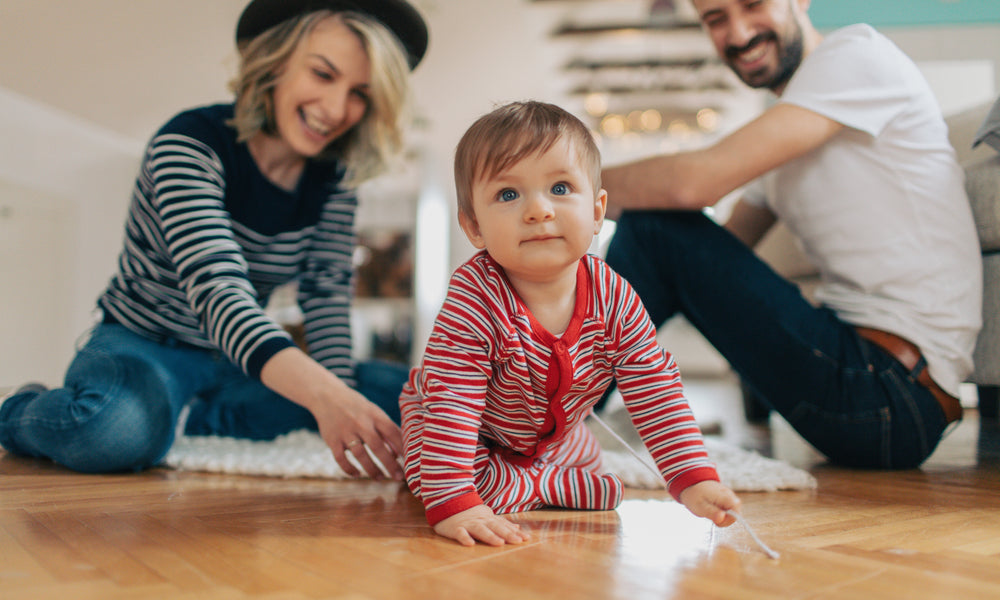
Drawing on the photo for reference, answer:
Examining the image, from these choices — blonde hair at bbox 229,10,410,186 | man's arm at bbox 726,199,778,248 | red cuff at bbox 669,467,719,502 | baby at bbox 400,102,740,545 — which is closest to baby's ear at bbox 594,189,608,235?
baby at bbox 400,102,740,545

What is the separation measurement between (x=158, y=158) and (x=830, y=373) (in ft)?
3.61

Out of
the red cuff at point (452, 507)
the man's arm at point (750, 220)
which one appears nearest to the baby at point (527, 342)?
the red cuff at point (452, 507)

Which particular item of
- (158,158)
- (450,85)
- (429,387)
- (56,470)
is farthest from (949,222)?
(450,85)

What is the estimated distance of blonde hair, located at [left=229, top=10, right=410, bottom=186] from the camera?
1.23 meters

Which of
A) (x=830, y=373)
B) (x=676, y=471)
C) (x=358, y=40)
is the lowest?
(x=676, y=471)

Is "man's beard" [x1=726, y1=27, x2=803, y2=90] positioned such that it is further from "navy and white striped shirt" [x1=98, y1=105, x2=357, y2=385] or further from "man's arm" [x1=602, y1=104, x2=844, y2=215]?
"navy and white striped shirt" [x1=98, y1=105, x2=357, y2=385]

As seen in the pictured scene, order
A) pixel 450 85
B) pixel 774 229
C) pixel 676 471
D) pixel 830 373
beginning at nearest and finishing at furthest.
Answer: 1. pixel 676 471
2. pixel 830 373
3. pixel 774 229
4. pixel 450 85

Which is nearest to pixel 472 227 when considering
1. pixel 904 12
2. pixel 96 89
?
pixel 904 12

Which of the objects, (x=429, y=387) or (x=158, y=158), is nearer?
(x=429, y=387)

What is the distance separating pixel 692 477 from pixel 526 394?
19cm

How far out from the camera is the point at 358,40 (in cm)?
123

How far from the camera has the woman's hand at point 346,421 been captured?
89 cm

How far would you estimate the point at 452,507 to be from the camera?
687mm

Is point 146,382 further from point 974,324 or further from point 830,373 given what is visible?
point 974,324
